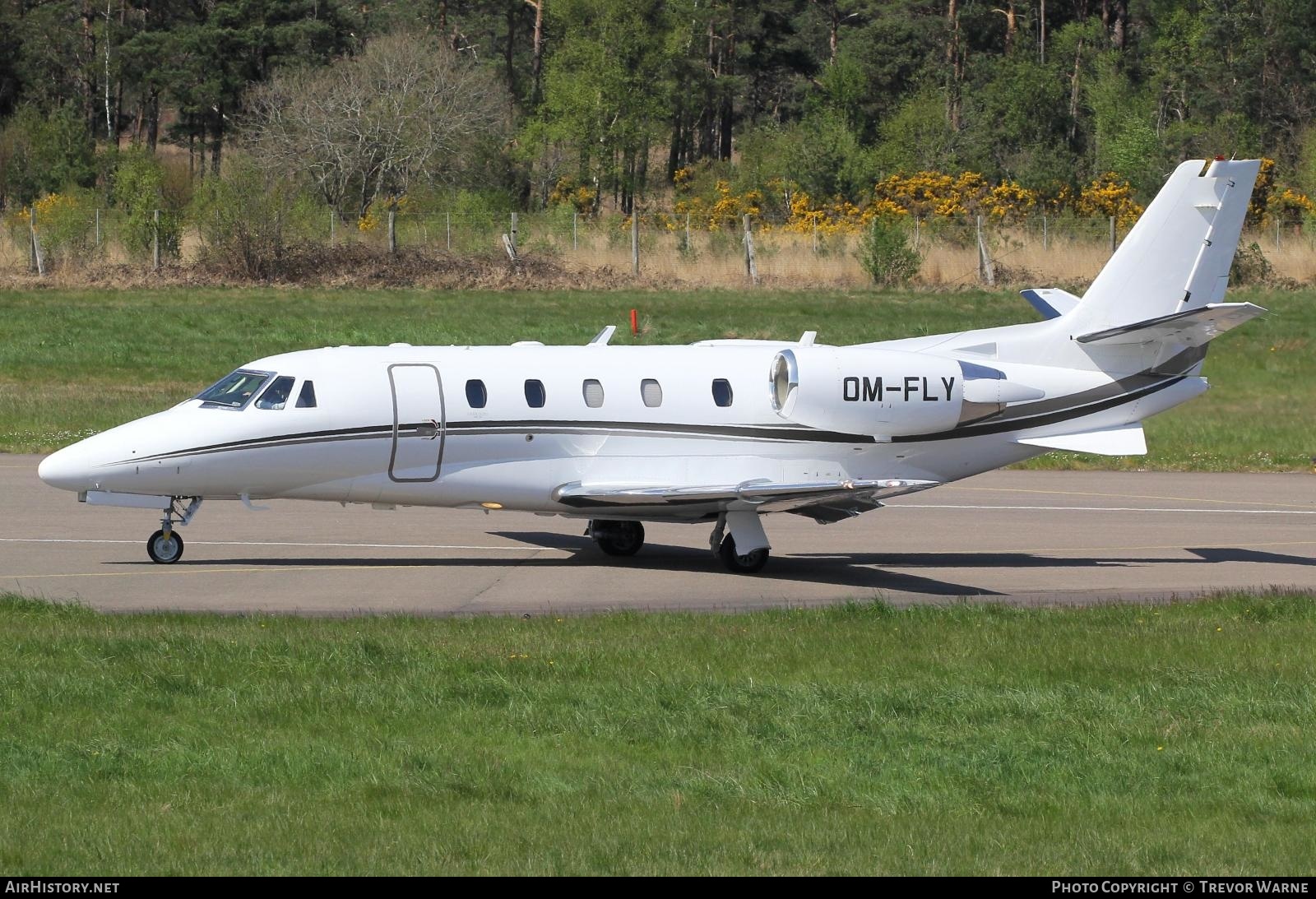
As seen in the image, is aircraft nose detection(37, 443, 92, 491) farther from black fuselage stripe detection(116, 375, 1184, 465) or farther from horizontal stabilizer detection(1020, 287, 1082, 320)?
horizontal stabilizer detection(1020, 287, 1082, 320)

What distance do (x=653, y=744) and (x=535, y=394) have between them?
8.90 m

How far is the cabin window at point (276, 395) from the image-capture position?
62.4 ft

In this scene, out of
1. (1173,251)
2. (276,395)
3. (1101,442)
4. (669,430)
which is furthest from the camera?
(1173,251)

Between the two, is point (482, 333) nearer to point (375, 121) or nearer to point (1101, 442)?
point (1101, 442)

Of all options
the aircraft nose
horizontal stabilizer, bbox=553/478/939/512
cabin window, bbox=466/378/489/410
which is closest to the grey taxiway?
horizontal stabilizer, bbox=553/478/939/512

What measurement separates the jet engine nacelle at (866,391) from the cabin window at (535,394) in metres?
2.80

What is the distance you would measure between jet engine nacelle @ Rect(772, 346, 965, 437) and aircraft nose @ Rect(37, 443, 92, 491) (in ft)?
25.9

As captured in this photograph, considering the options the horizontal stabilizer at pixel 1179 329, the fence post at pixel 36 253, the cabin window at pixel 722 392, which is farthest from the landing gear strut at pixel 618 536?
the fence post at pixel 36 253

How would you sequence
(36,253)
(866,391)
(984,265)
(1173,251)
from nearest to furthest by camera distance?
(866,391), (1173,251), (36,253), (984,265)

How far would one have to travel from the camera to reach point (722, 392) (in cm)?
2027

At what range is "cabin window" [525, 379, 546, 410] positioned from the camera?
64.6ft

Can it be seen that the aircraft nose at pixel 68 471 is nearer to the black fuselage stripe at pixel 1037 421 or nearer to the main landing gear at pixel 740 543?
the main landing gear at pixel 740 543

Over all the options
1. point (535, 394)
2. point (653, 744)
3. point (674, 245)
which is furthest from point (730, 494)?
point (674, 245)
